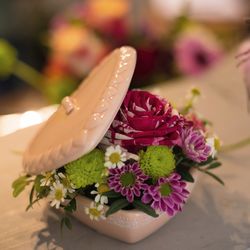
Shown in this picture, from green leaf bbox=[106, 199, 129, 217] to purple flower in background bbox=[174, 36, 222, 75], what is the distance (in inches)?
27.1

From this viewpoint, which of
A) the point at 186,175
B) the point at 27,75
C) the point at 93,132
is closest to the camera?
the point at 93,132

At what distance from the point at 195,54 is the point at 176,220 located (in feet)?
2.20

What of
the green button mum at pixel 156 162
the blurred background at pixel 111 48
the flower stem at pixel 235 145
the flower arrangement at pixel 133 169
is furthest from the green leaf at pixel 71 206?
the blurred background at pixel 111 48

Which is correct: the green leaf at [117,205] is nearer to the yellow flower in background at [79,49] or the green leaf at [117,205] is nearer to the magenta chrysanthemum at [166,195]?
the magenta chrysanthemum at [166,195]

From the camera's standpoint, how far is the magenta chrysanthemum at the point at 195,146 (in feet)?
1.97

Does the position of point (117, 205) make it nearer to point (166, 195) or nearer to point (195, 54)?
point (166, 195)

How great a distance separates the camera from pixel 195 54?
4.03 feet

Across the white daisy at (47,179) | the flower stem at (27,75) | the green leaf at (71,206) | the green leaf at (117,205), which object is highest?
the white daisy at (47,179)

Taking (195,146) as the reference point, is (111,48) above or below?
below

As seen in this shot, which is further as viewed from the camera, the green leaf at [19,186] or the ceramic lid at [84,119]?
the green leaf at [19,186]

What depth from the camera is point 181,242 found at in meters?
0.62

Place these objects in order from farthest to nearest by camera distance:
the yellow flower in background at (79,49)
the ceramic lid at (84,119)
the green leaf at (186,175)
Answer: the yellow flower in background at (79,49), the green leaf at (186,175), the ceramic lid at (84,119)

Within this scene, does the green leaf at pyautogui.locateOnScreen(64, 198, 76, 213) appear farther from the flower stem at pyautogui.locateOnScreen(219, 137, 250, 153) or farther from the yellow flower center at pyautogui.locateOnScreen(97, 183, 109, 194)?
the flower stem at pyautogui.locateOnScreen(219, 137, 250, 153)

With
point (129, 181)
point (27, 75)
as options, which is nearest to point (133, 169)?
point (129, 181)
